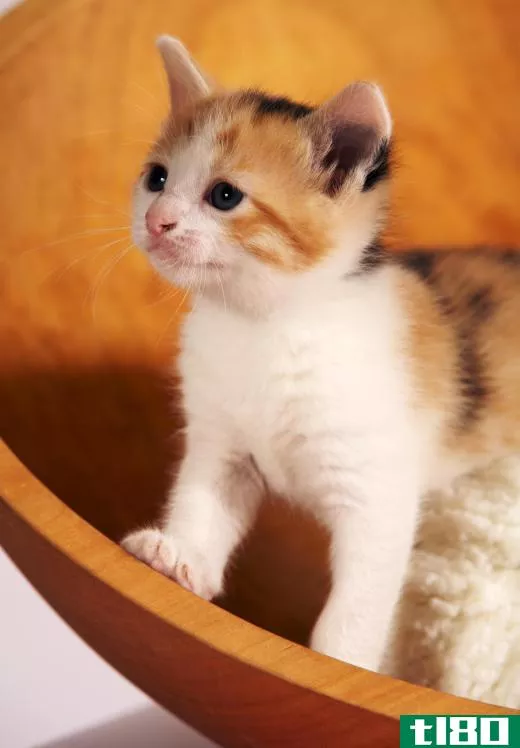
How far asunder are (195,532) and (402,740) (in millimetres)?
340

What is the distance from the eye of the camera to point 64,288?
841 millimetres

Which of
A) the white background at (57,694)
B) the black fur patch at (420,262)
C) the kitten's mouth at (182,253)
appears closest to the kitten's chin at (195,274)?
the kitten's mouth at (182,253)

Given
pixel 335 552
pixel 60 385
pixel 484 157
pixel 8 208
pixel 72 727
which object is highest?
pixel 484 157

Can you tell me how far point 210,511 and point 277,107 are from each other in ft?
1.05

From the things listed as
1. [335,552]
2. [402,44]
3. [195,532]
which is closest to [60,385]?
[195,532]

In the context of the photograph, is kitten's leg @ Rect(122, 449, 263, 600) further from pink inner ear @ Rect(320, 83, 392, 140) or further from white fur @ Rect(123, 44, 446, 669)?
pink inner ear @ Rect(320, 83, 392, 140)

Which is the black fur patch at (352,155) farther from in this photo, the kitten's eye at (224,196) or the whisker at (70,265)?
the whisker at (70,265)

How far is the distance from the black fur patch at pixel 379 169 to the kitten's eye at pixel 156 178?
6.1 inches

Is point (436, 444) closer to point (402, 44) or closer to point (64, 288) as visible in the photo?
point (64, 288)

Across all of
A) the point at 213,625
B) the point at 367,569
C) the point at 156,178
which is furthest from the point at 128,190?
the point at 213,625

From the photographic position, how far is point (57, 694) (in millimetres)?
956

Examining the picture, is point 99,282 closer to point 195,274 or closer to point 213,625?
point 195,274

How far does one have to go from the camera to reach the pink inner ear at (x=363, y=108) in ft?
1.91

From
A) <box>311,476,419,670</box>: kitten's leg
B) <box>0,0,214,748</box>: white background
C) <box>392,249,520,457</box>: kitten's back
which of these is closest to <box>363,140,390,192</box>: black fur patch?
<box>392,249,520,457</box>: kitten's back
